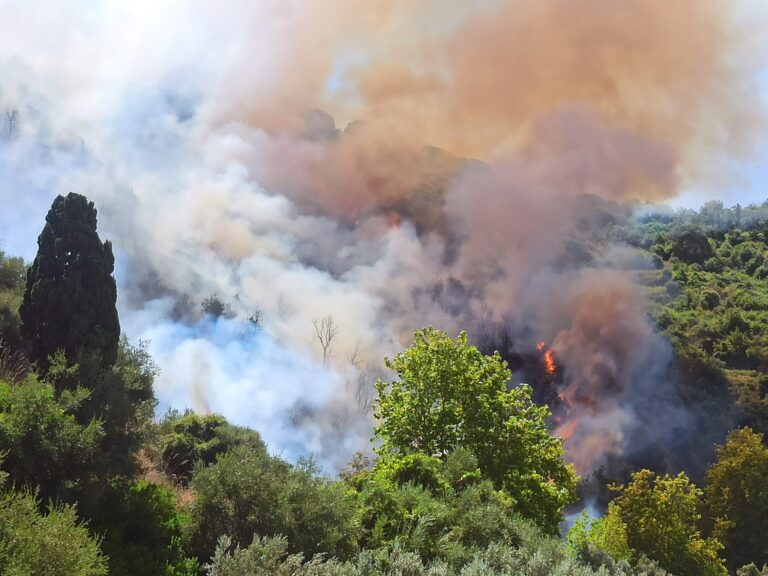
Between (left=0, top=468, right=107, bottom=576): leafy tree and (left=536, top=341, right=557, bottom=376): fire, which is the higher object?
(left=536, top=341, right=557, bottom=376): fire

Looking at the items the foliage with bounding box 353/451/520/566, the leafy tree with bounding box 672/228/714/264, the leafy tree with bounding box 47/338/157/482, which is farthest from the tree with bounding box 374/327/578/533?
the leafy tree with bounding box 672/228/714/264

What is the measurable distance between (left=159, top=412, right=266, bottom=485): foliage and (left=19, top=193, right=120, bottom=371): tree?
23.4 feet

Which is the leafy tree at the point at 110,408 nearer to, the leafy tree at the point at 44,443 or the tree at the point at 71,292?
the leafy tree at the point at 44,443

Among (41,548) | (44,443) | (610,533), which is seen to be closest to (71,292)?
(44,443)

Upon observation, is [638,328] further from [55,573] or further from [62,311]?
[55,573]

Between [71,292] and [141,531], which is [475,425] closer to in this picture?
[141,531]

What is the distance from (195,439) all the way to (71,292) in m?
11.9

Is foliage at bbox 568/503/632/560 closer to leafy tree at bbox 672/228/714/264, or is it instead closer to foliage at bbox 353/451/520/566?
foliage at bbox 353/451/520/566

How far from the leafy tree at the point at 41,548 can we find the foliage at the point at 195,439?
50.3 ft

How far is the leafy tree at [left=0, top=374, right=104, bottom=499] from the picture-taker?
→ 11.7 metres

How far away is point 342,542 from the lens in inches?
488

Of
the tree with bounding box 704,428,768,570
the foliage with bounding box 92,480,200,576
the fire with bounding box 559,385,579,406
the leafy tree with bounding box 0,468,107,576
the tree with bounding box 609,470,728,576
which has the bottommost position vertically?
the leafy tree with bounding box 0,468,107,576

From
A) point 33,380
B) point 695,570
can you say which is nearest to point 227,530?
point 33,380

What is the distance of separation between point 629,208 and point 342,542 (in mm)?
125918
